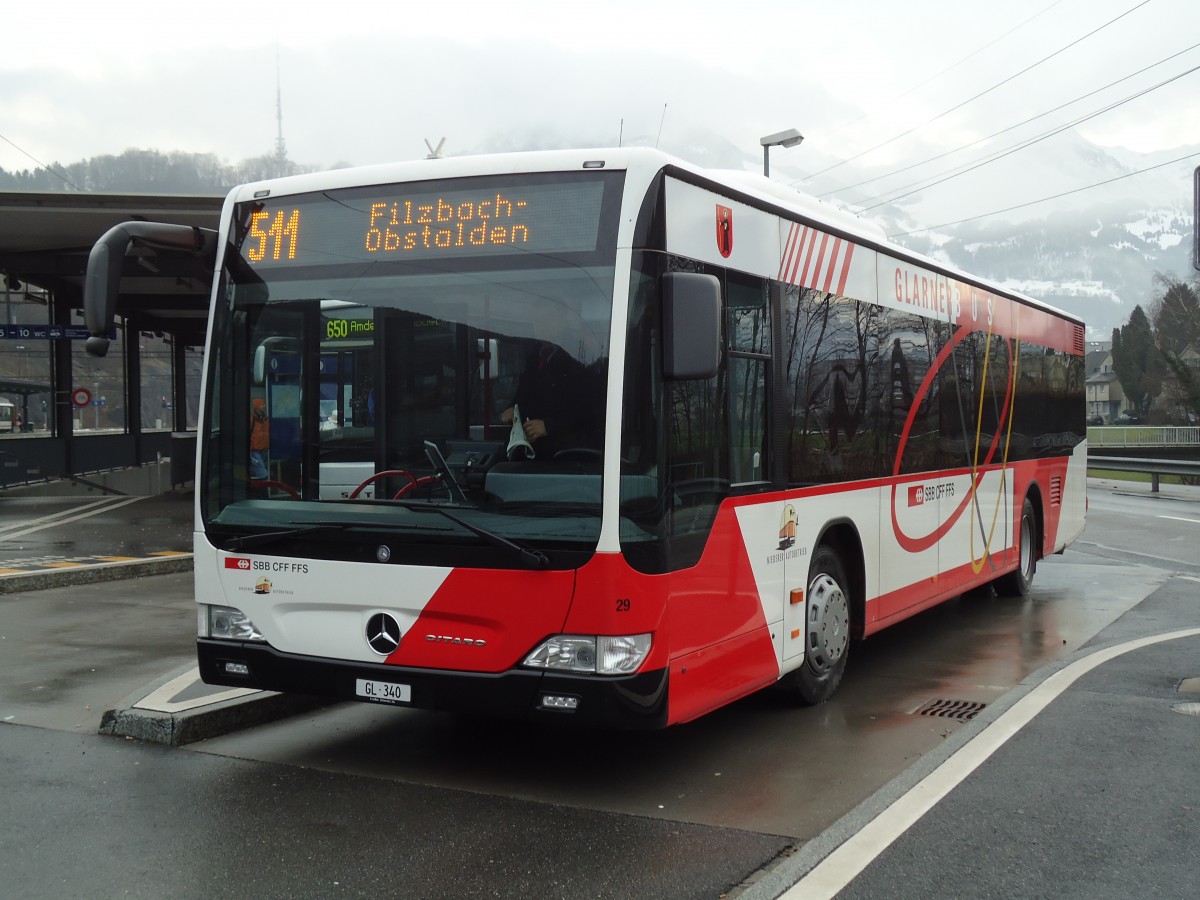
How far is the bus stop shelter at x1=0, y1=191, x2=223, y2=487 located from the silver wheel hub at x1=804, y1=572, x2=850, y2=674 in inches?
323

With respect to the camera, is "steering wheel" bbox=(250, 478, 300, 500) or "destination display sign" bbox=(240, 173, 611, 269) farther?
"steering wheel" bbox=(250, 478, 300, 500)

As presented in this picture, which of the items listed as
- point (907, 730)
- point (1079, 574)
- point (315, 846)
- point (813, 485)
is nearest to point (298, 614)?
point (315, 846)

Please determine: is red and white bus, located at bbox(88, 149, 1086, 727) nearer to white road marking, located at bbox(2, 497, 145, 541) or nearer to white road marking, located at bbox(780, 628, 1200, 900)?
white road marking, located at bbox(780, 628, 1200, 900)

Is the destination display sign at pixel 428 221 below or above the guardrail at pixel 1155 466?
above

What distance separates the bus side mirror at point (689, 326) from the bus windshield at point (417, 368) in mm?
270

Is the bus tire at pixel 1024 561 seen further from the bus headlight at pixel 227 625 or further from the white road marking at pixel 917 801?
the bus headlight at pixel 227 625

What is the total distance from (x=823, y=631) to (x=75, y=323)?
31.9 m

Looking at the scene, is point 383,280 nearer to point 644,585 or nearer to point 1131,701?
point 644,585

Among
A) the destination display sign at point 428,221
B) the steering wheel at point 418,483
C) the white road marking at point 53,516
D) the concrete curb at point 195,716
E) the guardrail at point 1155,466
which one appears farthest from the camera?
the guardrail at point 1155,466

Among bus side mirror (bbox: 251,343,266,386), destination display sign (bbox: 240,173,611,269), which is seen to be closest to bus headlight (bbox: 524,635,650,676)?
destination display sign (bbox: 240,173,611,269)

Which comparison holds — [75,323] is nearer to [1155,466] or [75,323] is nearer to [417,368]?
[1155,466]

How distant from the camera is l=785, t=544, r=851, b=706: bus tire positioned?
7.09 meters

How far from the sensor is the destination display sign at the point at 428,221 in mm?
5445

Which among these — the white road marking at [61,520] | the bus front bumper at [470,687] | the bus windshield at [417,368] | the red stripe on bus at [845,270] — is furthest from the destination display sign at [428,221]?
the white road marking at [61,520]
